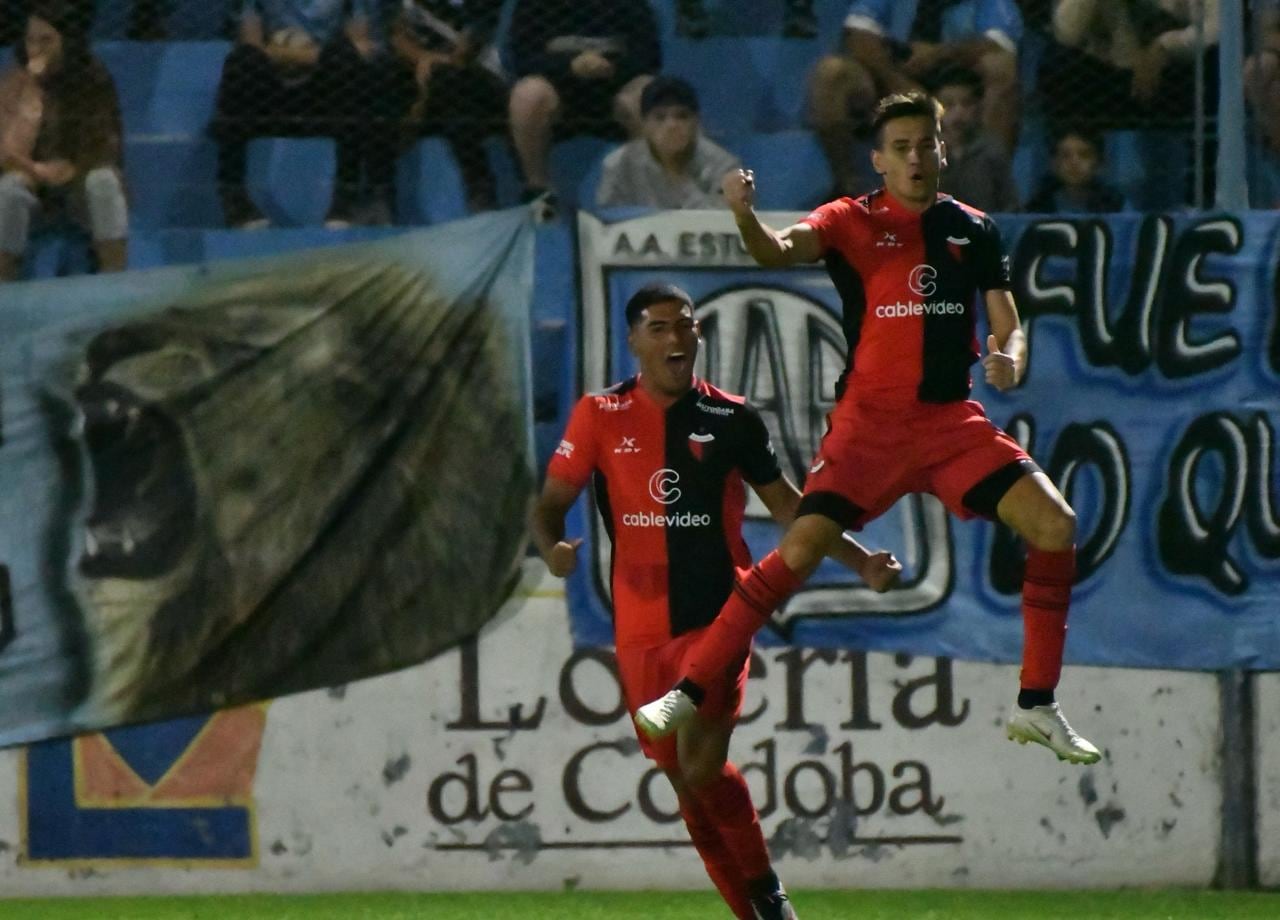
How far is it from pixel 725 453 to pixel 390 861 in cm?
265

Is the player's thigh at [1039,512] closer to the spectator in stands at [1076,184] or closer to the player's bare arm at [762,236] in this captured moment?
the player's bare arm at [762,236]

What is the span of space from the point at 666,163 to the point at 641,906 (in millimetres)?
2813

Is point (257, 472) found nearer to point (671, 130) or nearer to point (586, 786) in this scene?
point (586, 786)

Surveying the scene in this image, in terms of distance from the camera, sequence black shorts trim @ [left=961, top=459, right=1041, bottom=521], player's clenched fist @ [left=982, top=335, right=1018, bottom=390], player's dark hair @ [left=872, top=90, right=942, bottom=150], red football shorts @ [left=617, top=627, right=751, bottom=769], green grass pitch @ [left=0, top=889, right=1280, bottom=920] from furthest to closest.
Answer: green grass pitch @ [left=0, top=889, right=1280, bottom=920]
red football shorts @ [left=617, top=627, right=751, bottom=769]
black shorts trim @ [left=961, top=459, right=1041, bottom=521]
player's dark hair @ [left=872, top=90, right=942, bottom=150]
player's clenched fist @ [left=982, top=335, right=1018, bottom=390]

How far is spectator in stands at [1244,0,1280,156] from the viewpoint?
9.27 m

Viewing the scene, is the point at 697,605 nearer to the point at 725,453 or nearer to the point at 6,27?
the point at 725,453

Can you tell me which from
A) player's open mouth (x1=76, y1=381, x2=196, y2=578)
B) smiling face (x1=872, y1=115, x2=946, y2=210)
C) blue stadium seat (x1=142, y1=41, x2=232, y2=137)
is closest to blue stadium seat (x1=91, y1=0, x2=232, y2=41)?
blue stadium seat (x1=142, y1=41, x2=232, y2=137)

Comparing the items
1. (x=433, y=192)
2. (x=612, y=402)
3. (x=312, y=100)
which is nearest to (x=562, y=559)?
(x=612, y=402)

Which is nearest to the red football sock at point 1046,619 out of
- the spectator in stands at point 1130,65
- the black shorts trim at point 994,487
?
the black shorts trim at point 994,487

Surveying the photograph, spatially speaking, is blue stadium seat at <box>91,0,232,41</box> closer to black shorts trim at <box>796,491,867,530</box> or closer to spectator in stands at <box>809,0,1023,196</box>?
spectator in stands at <box>809,0,1023,196</box>

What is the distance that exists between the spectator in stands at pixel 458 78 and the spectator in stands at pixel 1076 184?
2.11m

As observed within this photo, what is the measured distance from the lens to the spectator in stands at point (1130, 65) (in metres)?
9.36

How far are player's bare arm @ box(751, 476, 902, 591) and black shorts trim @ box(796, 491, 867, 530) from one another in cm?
13

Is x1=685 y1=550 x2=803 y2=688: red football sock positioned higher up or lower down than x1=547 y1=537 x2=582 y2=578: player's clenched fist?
lower down
